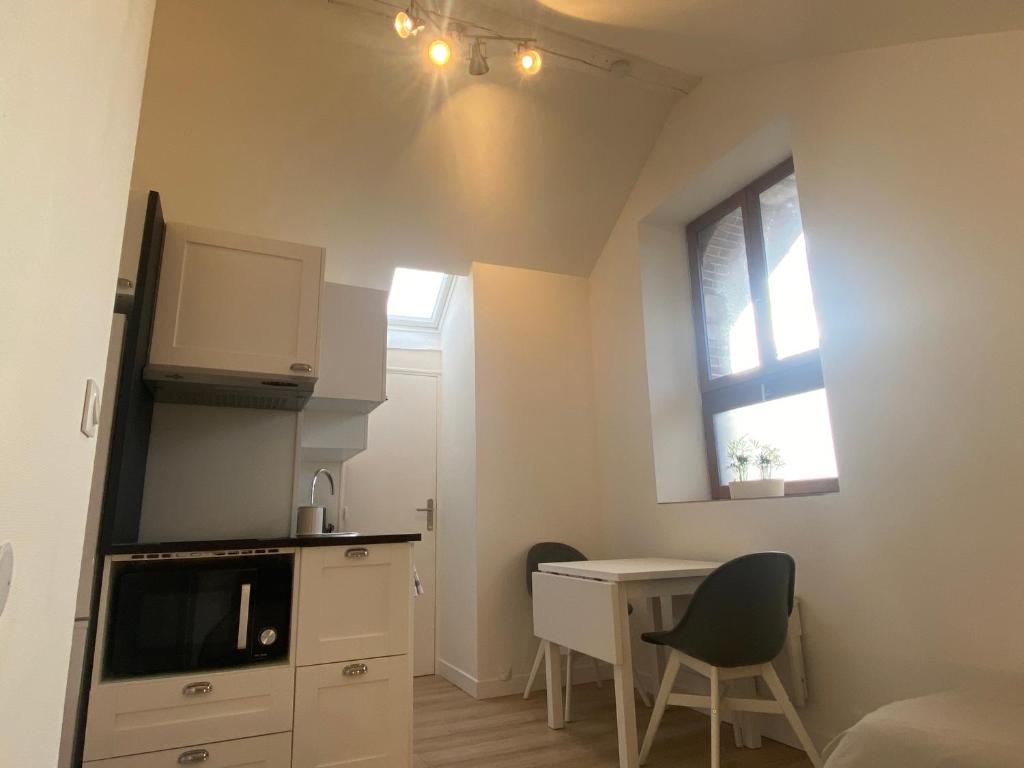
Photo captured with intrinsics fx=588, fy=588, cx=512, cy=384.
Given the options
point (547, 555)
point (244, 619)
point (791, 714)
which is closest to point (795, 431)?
point (791, 714)

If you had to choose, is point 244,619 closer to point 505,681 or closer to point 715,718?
point 715,718

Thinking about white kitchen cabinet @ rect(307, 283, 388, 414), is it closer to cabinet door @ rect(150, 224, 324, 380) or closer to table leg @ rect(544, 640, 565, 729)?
cabinet door @ rect(150, 224, 324, 380)

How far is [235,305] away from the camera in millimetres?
2219

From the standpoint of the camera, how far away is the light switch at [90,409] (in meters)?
0.99

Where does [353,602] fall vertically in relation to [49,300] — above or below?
below

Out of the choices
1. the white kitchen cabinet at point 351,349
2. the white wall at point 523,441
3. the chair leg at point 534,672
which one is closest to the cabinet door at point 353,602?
the white kitchen cabinet at point 351,349

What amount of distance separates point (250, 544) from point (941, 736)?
188cm

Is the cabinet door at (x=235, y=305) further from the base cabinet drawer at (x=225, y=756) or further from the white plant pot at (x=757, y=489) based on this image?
the white plant pot at (x=757, y=489)

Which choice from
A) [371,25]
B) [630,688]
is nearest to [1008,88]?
[630,688]

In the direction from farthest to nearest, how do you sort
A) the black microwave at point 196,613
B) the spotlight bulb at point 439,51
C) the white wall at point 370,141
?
the white wall at point 370,141, the spotlight bulb at point 439,51, the black microwave at point 196,613

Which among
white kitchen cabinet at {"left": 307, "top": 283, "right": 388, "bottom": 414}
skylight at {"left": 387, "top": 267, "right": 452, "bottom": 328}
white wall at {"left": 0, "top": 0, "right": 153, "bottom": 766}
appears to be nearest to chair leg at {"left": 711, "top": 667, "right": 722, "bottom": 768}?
white kitchen cabinet at {"left": 307, "top": 283, "right": 388, "bottom": 414}

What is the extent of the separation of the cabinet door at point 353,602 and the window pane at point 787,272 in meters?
2.11

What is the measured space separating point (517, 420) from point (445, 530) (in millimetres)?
933

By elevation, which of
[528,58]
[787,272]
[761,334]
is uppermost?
[528,58]
